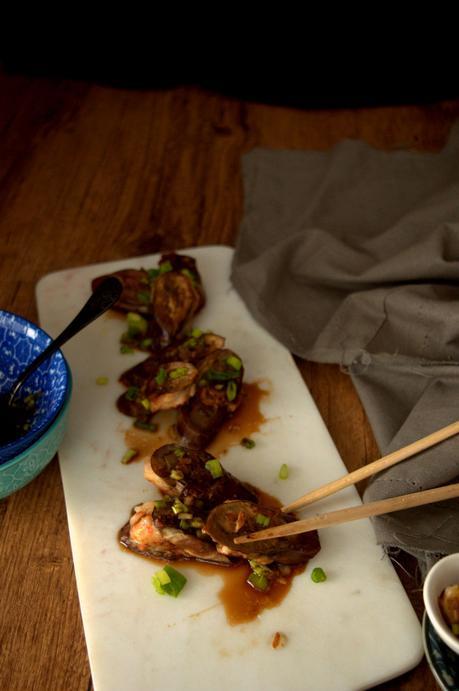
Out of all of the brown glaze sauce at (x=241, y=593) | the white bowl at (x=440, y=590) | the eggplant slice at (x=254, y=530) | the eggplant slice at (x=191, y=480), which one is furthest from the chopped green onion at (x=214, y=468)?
the white bowl at (x=440, y=590)

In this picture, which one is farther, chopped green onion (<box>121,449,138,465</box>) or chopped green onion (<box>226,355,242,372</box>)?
chopped green onion (<box>226,355,242,372</box>)

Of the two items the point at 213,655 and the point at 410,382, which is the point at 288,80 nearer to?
the point at 410,382

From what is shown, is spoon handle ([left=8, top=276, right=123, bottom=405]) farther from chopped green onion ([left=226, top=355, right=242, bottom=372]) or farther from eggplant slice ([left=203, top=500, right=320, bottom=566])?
eggplant slice ([left=203, top=500, right=320, bottom=566])

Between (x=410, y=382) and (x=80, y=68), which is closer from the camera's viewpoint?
(x=410, y=382)

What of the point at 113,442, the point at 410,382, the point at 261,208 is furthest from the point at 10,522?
the point at 261,208

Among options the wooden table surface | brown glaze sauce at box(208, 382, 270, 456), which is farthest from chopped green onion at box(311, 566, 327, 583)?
brown glaze sauce at box(208, 382, 270, 456)
